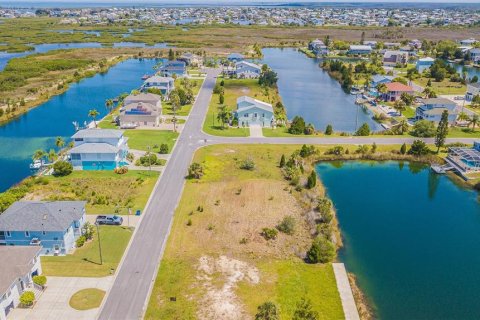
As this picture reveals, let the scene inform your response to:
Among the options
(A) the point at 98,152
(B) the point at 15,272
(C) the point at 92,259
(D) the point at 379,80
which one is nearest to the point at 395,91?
(D) the point at 379,80

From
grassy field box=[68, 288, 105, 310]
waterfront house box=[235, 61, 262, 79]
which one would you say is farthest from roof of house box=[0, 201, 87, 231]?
waterfront house box=[235, 61, 262, 79]

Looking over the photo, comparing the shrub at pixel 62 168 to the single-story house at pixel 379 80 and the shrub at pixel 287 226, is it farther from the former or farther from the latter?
the single-story house at pixel 379 80

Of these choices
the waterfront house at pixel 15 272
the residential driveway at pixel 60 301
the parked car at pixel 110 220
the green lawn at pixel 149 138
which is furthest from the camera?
the green lawn at pixel 149 138

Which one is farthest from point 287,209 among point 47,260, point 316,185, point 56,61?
point 56,61

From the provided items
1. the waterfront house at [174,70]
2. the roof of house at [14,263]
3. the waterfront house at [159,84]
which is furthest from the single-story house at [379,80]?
the roof of house at [14,263]

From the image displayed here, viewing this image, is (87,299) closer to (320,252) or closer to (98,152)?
(320,252)

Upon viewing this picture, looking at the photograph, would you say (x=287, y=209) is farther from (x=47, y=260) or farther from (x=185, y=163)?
(x=47, y=260)

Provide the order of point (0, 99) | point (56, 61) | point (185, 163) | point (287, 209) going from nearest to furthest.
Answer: point (287, 209), point (185, 163), point (0, 99), point (56, 61)

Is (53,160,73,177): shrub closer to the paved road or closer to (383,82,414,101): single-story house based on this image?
the paved road
